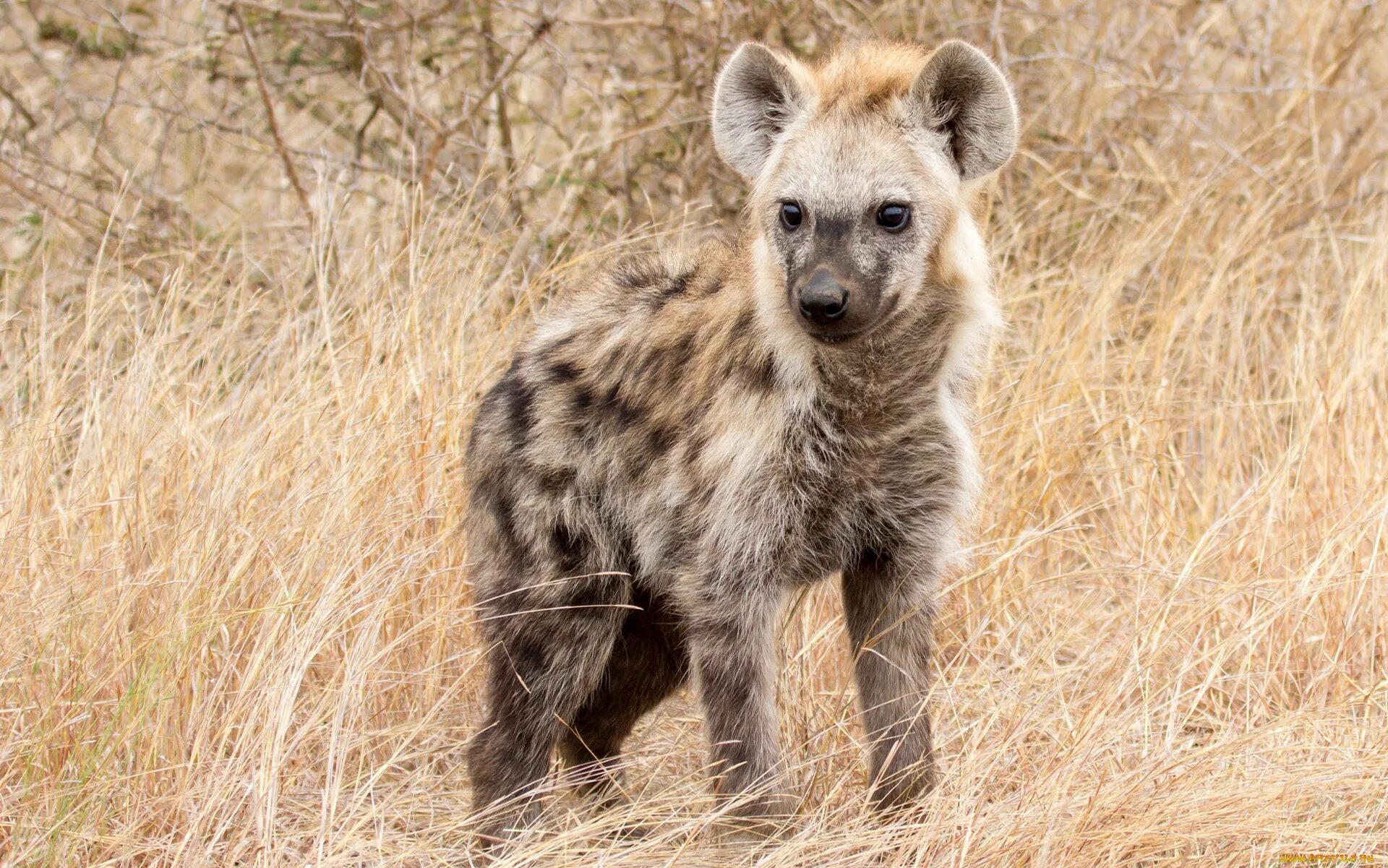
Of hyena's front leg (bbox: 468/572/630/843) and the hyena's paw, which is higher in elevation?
hyena's front leg (bbox: 468/572/630/843)

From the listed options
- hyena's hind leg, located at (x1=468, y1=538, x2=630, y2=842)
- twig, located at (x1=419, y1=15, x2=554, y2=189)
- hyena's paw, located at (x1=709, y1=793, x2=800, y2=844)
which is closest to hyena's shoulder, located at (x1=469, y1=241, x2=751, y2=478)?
hyena's hind leg, located at (x1=468, y1=538, x2=630, y2=842)

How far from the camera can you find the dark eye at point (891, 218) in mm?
2787

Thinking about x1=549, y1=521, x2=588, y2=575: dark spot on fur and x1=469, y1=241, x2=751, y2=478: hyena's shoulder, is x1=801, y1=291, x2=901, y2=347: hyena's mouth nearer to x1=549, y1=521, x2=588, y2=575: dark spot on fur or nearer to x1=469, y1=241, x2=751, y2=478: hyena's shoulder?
x1=469, y1=241, x2=751, y2=478: hyena's shoulder

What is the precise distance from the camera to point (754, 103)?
3020mm

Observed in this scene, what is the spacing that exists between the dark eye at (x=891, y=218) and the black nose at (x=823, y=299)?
0.22 metres

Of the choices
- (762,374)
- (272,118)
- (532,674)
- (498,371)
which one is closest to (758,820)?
(532,674)

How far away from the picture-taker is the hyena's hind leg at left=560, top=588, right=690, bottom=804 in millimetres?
3139

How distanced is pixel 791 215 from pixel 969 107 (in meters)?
0.38

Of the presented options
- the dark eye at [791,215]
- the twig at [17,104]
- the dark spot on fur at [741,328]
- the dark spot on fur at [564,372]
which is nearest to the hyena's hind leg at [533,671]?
the dark spot on fur at [564,372]

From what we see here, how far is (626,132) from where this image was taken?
5.07 m

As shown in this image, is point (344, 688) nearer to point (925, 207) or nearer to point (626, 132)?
point (925, 207)

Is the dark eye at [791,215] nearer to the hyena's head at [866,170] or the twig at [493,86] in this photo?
the hyena's head at [866,170]

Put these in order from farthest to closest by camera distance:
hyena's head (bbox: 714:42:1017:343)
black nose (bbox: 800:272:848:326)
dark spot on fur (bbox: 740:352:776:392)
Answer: dark spot on fur (bbox: 740:352:776:392) → hyena's head (bbox: 714:42:1017:343) → black nose (bbox: 800:272:848:326)

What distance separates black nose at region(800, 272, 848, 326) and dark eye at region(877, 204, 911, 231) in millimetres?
216
